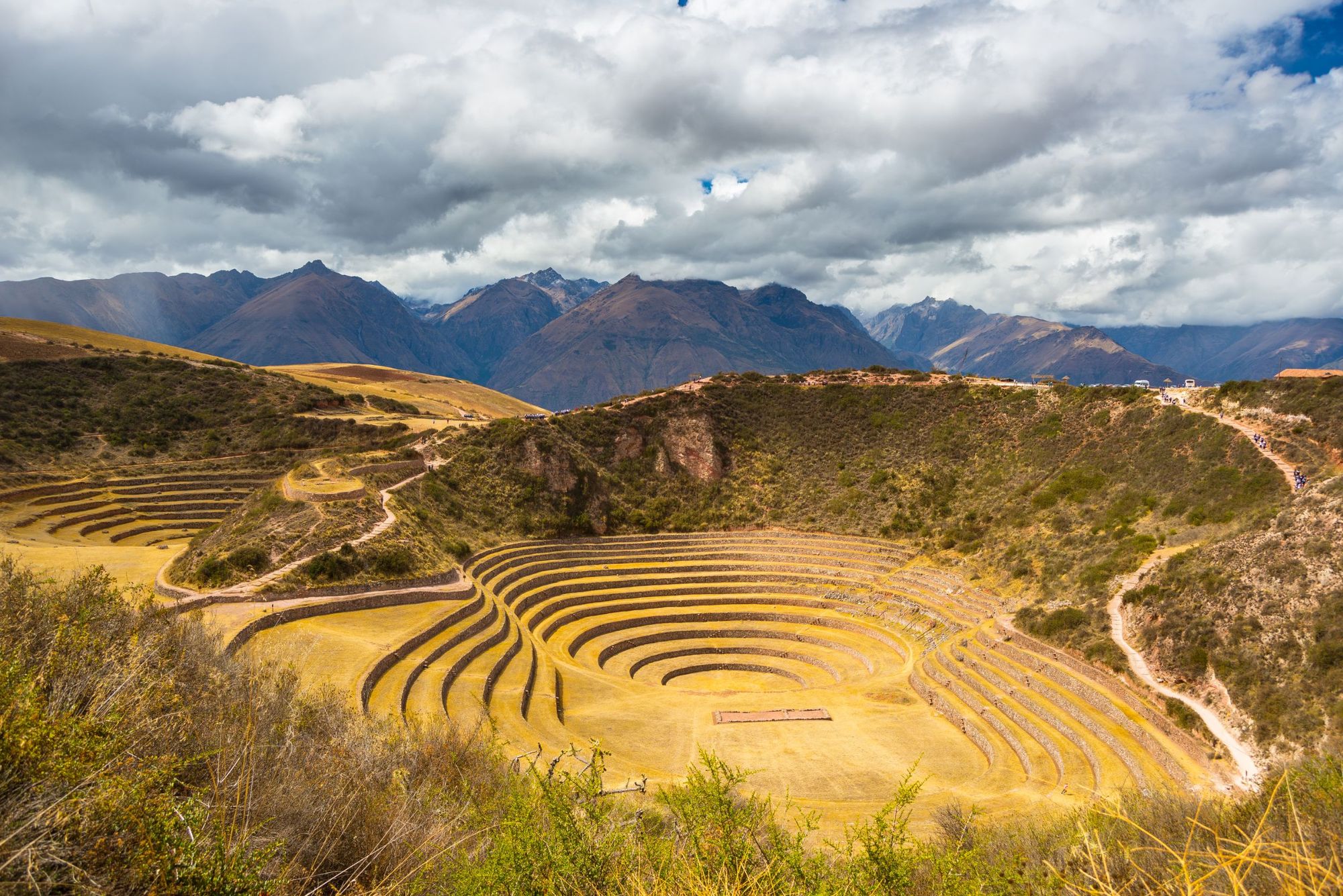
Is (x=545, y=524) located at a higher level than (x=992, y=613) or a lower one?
higher

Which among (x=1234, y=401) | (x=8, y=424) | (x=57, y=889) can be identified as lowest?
(x=1234, y=401)

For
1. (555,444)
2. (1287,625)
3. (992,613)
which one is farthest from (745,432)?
(1287,625)

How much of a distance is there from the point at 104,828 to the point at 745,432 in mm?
55975

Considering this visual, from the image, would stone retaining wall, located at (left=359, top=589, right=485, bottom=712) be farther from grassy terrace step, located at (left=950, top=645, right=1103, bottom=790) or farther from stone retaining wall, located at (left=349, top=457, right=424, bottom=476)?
grassy terrace step, located at (left=950, top=645, right=1103, bottom=790)

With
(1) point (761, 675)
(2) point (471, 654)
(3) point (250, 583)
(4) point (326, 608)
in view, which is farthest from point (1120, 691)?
(3) point (250, 583)

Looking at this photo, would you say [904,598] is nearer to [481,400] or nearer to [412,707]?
[412,707]

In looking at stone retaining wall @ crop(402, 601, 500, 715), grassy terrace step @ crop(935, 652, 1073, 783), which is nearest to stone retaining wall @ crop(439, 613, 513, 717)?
stone retaining wall @ crop(402, 601, 500, 715)

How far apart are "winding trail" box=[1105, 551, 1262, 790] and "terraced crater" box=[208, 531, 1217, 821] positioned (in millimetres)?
860

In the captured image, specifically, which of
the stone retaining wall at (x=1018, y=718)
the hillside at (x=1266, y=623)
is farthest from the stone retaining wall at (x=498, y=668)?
the hillside at (x=1266, y=623)

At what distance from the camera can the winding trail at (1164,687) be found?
17.4m

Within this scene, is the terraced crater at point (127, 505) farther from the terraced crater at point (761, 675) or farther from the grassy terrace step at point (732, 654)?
the grassy terrace step at point (732, 654)

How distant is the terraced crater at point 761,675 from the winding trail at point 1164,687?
0.86m

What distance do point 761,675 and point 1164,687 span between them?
54.4ft

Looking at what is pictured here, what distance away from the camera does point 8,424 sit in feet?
145
